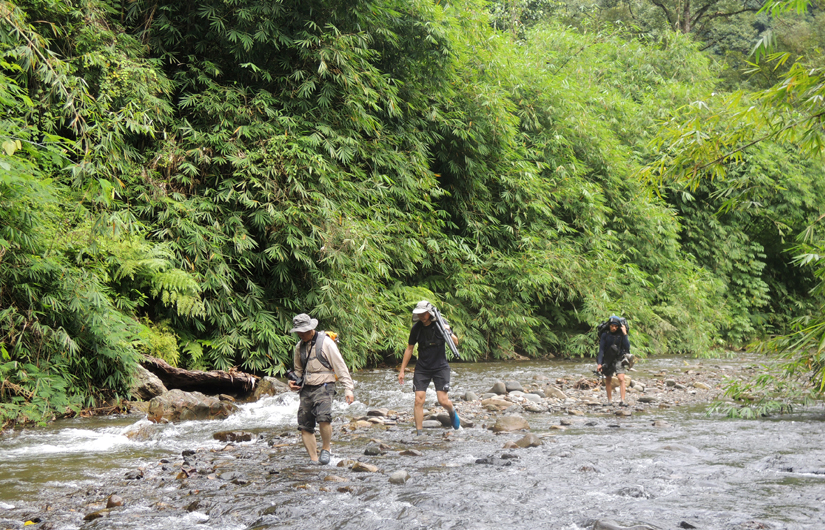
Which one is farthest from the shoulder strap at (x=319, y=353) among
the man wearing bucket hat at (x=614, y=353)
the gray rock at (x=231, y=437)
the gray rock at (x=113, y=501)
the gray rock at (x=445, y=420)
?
the man wearing bucket hat at (x=614, y=353)

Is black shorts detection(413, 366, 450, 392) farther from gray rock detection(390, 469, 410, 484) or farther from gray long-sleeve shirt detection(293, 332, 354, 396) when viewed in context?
gray rock detection(390, 469, 410, 484)

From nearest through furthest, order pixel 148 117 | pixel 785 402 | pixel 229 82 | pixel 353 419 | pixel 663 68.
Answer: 1. pixel 353 419
2. pixel 785 402
3. pixel 148 117
4. pixel 229 82
5. pixel 663 68

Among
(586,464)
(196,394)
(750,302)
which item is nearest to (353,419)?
(196,394)

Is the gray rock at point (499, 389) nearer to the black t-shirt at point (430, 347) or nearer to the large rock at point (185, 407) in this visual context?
the black t-shirt at point (430, 347)

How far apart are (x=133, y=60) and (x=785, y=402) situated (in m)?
12.4

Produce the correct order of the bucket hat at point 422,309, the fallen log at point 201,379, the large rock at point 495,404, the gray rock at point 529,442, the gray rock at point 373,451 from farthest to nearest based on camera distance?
the large rock at point 495,404, the fallen log at point 201,379, the bucket hat at point 422,309, the gray rock at point 529,442, the gray rock at point 373,451

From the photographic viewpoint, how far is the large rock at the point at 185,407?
8125 millimetres

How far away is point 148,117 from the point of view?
1051 cm

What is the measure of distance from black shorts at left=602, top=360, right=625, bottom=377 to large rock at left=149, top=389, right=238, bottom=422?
5910 mm

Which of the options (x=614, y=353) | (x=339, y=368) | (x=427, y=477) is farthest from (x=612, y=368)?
(x=339, y=368)

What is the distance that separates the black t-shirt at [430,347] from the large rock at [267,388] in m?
3.17

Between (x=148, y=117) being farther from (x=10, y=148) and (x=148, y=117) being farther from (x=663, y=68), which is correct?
(x=663, y=68)

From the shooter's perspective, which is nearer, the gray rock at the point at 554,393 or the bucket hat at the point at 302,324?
the bucket hat at the point at 302,324

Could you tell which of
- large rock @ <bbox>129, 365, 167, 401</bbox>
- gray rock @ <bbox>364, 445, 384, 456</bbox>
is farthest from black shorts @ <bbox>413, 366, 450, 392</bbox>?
large rock @ <bbox>129, 365, 167, 401</bbox>
